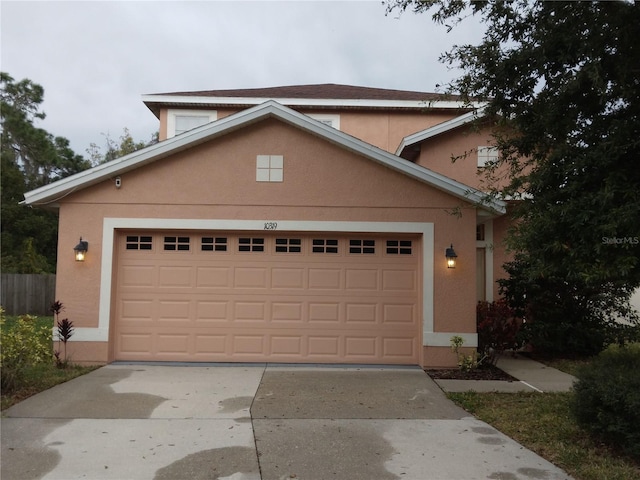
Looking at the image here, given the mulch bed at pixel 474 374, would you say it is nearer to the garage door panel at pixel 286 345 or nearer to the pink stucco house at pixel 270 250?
the pink stucco house at pixel 270 250

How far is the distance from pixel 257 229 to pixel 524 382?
519 centimetres

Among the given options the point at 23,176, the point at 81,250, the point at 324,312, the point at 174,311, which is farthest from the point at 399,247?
the point at 23,176

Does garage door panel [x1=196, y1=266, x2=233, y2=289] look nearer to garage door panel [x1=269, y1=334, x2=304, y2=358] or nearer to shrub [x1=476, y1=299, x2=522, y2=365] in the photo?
garage door panel [x1=269, y1=334, x2=304, y2=358]

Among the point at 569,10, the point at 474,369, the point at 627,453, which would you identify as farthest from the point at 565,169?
the point at 474,369

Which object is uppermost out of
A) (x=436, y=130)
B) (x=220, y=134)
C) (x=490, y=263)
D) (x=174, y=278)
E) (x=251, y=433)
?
(x=436, y=130)

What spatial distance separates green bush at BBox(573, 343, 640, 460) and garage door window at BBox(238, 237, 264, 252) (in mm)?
5717

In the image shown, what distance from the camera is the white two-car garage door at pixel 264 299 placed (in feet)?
30.0

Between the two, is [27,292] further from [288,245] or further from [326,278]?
[326,278]

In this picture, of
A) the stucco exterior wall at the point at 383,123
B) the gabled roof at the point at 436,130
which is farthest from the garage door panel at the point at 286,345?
the stucco exterior wall at the point at 383,123

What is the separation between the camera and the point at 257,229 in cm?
908

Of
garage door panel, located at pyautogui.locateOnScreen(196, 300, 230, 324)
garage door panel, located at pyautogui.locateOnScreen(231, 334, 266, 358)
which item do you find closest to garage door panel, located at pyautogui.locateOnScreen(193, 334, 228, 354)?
garage door panel, located at pyautogui.locateOnScreen(231, 334, 266, 358)

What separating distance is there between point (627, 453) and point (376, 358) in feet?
15.9

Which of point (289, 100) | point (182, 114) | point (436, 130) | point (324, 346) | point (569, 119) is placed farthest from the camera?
point (182, 114)

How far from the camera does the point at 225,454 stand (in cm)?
483
